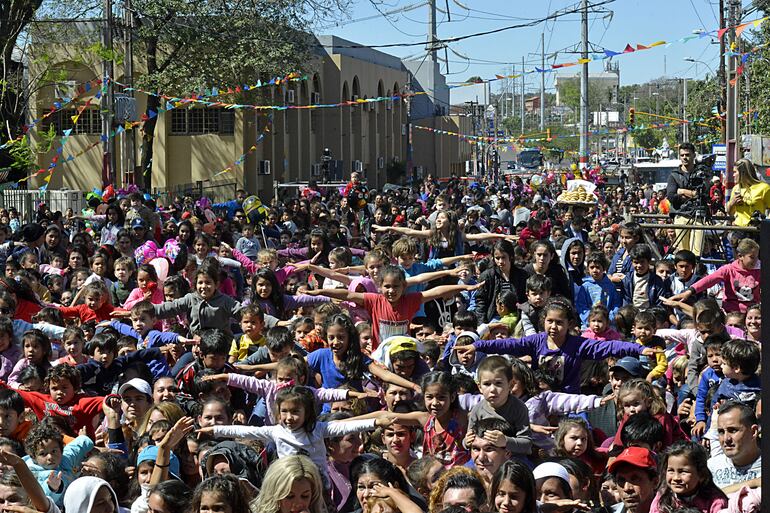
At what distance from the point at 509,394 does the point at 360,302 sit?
9.90 ft

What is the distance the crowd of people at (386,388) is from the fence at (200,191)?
19.9 m

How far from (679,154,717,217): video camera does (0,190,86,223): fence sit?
17.6 m

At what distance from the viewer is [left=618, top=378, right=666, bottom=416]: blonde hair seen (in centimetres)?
741

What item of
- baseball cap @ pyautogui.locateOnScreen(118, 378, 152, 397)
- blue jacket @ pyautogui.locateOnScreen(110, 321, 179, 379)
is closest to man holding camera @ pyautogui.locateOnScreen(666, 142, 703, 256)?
blue jacket @ pyautogui.locateOnScreen(110, 321, 179, 379)

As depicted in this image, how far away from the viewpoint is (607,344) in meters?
8.37

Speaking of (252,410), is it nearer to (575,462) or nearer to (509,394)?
(509,394)

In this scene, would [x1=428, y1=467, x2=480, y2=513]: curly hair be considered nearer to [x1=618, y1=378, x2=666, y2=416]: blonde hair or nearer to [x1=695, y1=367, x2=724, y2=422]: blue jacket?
[x1=618, y1=378, x2=666, y2=416]: blonde hair

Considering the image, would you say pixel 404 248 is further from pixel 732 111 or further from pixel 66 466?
pixel 732 111

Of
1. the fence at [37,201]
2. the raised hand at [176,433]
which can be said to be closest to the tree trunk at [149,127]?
the fence at [37,201]

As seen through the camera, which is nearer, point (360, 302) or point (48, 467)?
point (48, 467)

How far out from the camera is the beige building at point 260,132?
131 ft

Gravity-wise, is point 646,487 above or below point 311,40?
below

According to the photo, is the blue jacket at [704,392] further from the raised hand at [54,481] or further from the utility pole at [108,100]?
the utility pole at [108,100]

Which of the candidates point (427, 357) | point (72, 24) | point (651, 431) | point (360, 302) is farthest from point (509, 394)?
point (72, 24)
